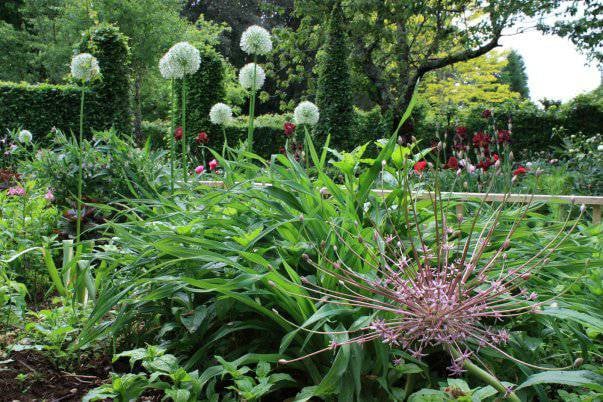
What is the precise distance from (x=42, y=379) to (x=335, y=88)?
10.0 m

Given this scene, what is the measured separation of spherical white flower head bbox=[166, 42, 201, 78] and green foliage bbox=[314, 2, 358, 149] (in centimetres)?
789

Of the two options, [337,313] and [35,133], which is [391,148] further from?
[35,133]

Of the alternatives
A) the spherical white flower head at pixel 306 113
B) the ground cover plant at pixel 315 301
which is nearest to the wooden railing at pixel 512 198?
the ground cover plant at pixel 315 301

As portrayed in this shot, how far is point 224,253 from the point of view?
1750 millimetres

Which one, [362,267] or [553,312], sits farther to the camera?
[362,267]

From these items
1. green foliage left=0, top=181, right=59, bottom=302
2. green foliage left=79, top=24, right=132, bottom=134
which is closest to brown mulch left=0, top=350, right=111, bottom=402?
green foliage left=0, top=181, right=59, bottom=302

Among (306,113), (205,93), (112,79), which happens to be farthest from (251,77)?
(205,93)

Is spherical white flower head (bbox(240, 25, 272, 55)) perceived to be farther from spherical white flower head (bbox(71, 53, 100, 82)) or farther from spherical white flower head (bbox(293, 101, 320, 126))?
spherical white flower head (bbox(71, 53, 100, 82))

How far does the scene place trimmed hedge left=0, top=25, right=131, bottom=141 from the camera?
9.13 m

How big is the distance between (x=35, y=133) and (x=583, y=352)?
1110 cm

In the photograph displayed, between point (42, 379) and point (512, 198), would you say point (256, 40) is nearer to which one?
point (512, 198)

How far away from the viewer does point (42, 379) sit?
1.53 metres

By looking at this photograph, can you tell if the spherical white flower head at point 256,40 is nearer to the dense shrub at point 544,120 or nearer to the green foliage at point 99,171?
the green foliage at point 99,171

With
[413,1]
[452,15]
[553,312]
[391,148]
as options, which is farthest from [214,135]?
[553,312]
